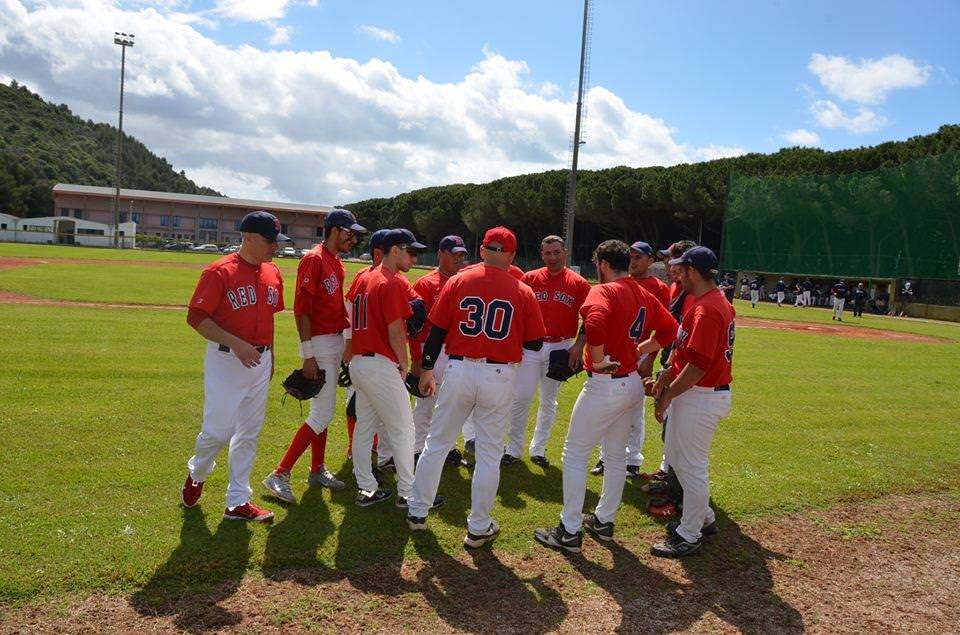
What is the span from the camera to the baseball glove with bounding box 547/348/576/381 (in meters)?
5.47

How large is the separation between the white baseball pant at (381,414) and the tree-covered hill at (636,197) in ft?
145

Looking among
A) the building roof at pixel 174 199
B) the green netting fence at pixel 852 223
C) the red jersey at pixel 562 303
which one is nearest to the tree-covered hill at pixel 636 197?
the green netting fence at pixel 852 223

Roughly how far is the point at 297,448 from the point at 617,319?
2.82 meters

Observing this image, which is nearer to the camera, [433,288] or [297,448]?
[297,448]

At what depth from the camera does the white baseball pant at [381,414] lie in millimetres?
5043

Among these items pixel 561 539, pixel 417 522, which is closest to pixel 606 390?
pixel 561 539

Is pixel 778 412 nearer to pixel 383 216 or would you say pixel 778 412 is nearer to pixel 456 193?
pixel 456 193

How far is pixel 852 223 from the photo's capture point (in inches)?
1690

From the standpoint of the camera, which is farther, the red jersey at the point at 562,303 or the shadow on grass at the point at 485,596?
the red jersey at the point at 562,303

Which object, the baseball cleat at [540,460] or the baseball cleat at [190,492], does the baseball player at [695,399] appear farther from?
the baseball cleat at [190,492]

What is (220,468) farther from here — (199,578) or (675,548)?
(675,548)

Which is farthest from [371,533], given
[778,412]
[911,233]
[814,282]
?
[814,282]

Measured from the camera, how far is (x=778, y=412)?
9750 millimetres

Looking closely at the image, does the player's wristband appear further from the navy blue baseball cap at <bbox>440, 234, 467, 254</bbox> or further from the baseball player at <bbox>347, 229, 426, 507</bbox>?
the navy blue baseball cap at <bbox>440, 234, 467, 254</bbox>
